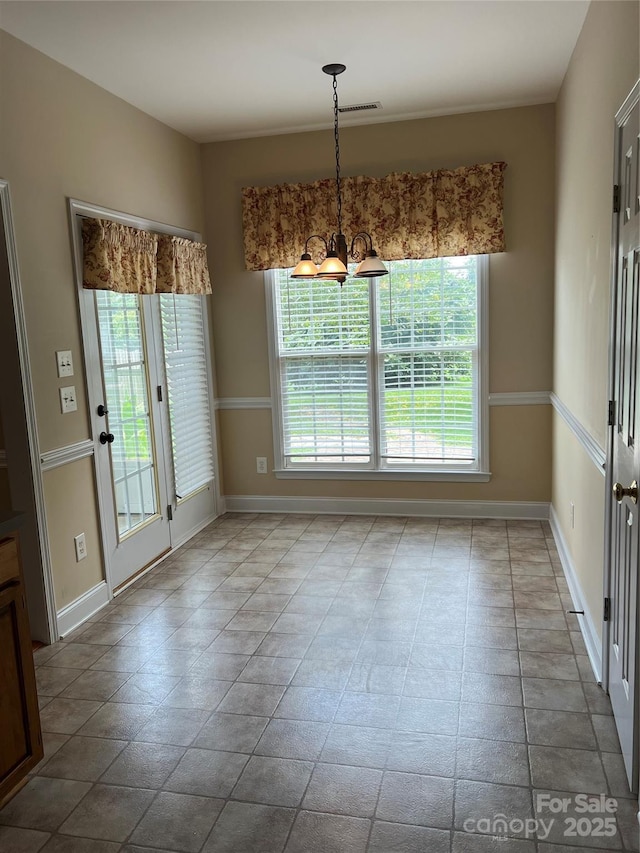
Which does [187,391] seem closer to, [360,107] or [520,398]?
[360,107]

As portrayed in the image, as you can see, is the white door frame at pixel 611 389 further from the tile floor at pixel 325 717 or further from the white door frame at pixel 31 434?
the white door frame at pixel 31 434

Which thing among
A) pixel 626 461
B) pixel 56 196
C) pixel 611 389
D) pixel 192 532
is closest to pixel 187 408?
pixel 192 532

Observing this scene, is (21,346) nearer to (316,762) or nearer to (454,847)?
(316,762)

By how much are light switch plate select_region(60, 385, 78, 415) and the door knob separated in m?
2.64

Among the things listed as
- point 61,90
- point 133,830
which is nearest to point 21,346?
point 61,90

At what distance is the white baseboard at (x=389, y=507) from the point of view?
197 inches

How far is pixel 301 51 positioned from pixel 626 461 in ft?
8.86

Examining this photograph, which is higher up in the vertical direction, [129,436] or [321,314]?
[321,314]

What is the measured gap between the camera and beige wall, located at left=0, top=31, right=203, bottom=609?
3.16 m

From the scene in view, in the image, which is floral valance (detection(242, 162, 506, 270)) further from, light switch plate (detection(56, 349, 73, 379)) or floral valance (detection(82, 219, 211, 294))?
light switch plate (detection(56, 349, 73, 379))

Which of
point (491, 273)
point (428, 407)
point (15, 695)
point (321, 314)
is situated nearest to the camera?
point (15, 695)

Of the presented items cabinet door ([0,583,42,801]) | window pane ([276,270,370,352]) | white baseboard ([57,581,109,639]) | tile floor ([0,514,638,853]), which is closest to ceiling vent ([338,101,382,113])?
window pane ([276,270,370,352])

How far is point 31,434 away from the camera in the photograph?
10.5 feet

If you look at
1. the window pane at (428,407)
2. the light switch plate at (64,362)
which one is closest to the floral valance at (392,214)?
the window pane at (428,407)
